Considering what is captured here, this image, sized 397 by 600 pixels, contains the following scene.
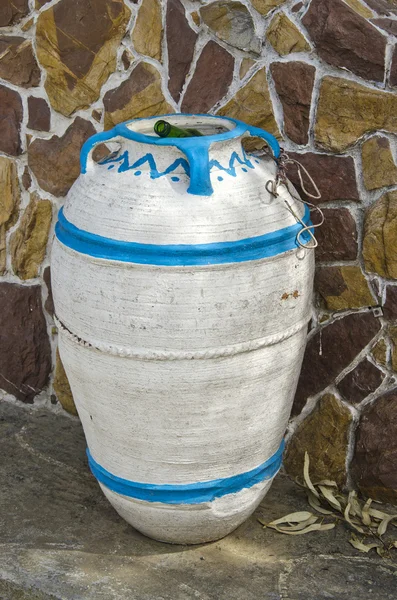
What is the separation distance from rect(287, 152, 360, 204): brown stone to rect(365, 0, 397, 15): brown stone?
398mm

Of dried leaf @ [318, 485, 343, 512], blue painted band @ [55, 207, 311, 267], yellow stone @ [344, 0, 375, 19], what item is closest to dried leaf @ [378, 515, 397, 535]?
dried leaf @ [318, 485, 343, 512]

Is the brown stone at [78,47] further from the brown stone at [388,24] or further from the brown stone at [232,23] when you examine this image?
the brown stone at [388,24]

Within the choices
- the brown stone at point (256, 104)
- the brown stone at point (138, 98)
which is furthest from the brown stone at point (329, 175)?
the brown stone at point (138, 98)

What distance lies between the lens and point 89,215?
1.95 m

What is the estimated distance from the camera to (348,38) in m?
2.20

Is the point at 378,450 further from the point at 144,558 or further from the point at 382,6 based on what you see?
the point at 382,6

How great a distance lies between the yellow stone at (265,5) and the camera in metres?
2.30

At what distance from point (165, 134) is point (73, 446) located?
1.18 metres

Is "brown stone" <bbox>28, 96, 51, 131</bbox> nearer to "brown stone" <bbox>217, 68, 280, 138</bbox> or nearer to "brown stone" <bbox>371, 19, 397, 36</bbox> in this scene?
"brown stone" <bbox>217, 68, 280, 138</bbox>

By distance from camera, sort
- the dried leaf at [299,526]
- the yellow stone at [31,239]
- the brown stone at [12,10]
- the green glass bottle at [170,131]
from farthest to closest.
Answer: the yellow stone at [31,239]
the brown stone at [12,10]
the dried leaf at [299,526]
the green glass bottle at [170,131]

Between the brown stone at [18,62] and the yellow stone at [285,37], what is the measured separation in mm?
776

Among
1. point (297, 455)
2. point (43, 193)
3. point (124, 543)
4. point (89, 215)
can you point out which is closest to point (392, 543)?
point (297, 455)

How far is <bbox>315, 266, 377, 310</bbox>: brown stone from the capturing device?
7.58ft

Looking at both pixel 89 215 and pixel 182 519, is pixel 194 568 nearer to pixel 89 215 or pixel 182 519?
pixel 182 519
